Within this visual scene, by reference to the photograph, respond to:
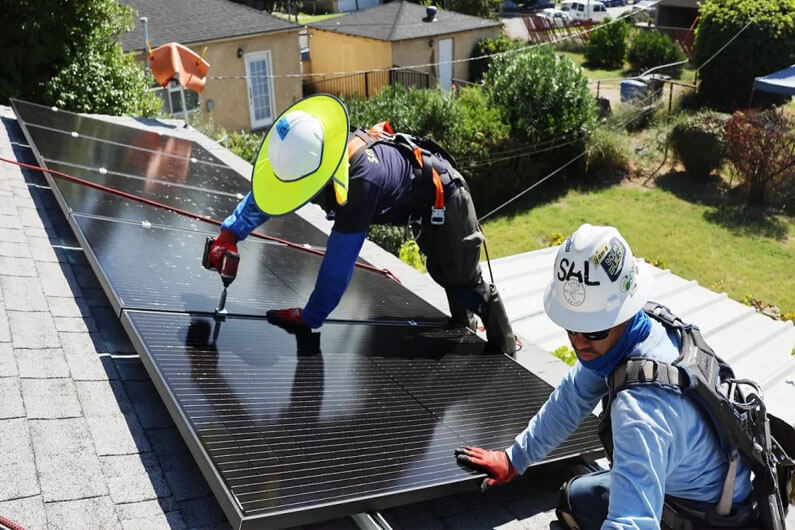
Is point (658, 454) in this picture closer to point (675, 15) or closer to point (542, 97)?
point (542, 97)


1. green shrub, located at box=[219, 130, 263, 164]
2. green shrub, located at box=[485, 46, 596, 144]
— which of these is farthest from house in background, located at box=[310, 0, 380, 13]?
green shrub, located at box=[219, 130, 263, 164]

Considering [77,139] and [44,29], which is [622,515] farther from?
[44,29]

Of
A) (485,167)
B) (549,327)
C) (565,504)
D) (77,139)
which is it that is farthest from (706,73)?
(565,504)

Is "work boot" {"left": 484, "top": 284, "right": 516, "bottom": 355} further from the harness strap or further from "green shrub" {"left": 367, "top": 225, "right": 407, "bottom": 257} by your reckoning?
"green shrub" {"left": 367, "top": 225, "right": 407, "bottom": 257}

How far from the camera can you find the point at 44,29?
1259cm

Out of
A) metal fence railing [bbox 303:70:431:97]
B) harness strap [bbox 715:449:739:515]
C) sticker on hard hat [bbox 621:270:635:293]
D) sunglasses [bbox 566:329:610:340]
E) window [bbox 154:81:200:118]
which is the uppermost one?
sticker on hard hat [bbox 621:270:635:293]

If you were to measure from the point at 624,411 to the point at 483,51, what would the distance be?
32090mm

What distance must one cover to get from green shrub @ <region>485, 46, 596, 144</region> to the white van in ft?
101

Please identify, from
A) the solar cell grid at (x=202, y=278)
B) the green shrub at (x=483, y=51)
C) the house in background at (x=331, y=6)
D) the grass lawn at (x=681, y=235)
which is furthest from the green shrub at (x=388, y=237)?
the house in background at (x=331, y=6)

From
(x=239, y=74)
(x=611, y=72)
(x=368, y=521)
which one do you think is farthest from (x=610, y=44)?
(x=368, y=521)

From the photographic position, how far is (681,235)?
19.6 m

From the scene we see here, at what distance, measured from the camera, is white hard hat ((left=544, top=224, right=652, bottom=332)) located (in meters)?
3.13

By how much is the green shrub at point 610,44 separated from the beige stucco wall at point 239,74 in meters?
20.1

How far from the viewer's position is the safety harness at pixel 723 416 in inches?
117
